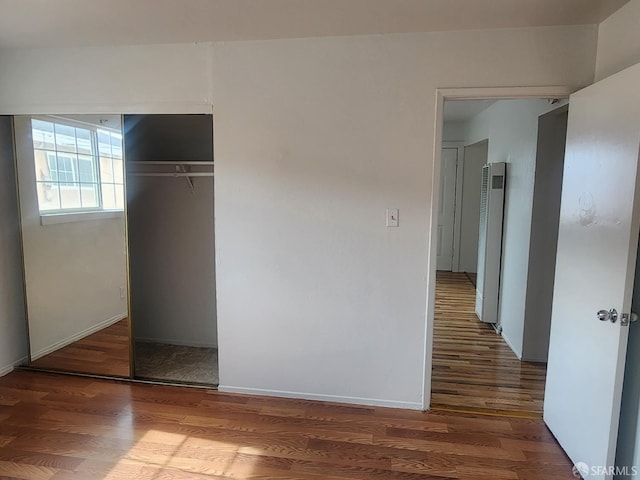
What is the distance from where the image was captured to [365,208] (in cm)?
253

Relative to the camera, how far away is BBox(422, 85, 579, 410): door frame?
230 centimetres

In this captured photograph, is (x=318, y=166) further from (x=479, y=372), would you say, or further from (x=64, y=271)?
(x=64, y=271)

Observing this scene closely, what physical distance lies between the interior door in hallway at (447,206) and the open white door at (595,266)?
14.8 ft

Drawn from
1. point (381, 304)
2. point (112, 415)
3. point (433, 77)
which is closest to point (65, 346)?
point (112, 415)

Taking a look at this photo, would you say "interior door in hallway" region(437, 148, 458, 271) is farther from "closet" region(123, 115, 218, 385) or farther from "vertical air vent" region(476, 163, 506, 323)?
"closet" region(123, 115, 218, 385)

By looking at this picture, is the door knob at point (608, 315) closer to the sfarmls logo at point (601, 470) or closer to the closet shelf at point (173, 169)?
the sfarmls logo at point (601, 470)

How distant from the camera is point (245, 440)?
2.31m

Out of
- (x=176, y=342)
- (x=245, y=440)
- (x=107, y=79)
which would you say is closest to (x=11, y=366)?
(x=176, y=342)

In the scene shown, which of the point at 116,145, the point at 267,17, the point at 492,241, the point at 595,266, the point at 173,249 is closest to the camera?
the point at 595,266

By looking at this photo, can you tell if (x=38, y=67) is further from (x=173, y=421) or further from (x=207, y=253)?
(x=173, y=421)

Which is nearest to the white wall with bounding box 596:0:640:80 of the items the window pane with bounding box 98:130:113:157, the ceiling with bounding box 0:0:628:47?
the ceiling with bounding box 0:0:628:47

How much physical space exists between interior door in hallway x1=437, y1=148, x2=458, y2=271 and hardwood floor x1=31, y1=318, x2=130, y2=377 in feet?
16.9

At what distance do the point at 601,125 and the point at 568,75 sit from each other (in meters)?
0.54

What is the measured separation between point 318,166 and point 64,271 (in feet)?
Answer: 7.29
